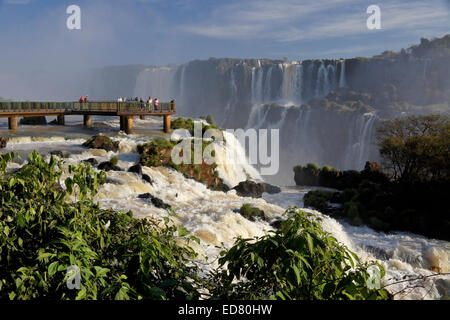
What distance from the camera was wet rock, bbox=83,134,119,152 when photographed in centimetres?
2398

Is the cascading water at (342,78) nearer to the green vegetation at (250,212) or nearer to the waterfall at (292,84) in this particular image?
the waterfall at (292,84)

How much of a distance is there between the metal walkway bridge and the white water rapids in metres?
5.48

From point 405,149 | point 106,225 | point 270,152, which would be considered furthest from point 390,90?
point 106,225

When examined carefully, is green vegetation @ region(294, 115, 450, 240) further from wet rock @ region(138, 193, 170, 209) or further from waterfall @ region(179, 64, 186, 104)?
waterfall @ region(179, 64, 186, 104)

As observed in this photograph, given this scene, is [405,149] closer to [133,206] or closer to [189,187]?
[189,187]

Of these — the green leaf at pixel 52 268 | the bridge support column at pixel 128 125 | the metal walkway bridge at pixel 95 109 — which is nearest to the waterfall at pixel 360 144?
the metal walkway bridge at pixel 95 109

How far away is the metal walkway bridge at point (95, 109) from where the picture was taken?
95.4 feet

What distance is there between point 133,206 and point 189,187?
231 inches

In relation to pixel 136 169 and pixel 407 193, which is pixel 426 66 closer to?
pixel 407 193

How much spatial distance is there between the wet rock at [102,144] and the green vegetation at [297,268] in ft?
72.9

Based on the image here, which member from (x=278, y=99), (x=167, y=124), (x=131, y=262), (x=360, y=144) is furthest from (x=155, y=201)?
(x=278, y=99)

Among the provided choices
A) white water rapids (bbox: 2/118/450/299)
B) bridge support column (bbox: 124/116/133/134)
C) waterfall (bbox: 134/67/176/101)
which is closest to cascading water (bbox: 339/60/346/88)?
waterfall (bbox: 134/67/176/101)

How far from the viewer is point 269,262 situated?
305 centimetres

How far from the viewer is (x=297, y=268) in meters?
2.69
